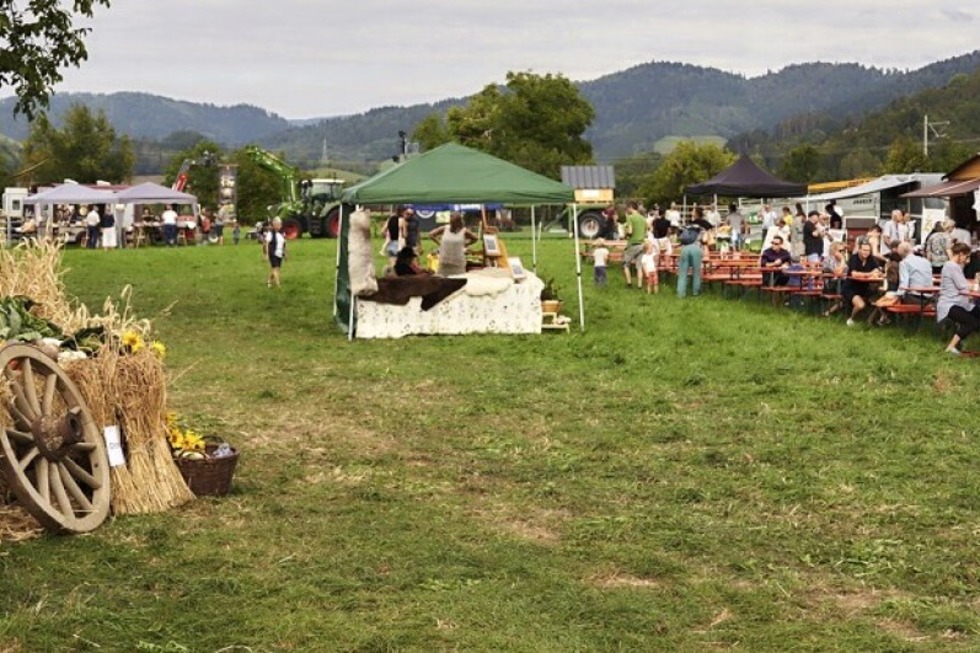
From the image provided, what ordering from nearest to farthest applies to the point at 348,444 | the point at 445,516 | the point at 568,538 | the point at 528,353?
the point at 568,538 < the point at 445,516 < the point at 348,444 < the point at 528,353

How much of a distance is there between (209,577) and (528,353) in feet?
26.9

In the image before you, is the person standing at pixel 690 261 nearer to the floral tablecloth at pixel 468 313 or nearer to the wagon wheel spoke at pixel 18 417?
the floral tablecloth at pixel 468 313

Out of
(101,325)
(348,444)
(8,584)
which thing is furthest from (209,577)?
(348,444)

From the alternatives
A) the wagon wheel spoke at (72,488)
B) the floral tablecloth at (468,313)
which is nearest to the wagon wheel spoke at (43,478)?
the wagon wheel spoke at (72,488)

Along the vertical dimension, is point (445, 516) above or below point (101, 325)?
below

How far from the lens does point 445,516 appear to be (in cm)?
705

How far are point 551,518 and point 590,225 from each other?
3394 centimetres

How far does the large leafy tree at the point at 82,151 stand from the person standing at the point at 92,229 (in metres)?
34.2

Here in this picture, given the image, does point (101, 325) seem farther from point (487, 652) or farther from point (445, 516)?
point (487, 652)

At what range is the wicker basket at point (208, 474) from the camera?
7.30 meters

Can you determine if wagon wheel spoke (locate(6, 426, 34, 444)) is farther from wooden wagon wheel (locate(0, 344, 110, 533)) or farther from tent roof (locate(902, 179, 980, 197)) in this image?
tent roof (locate(902, 179, 980, 197))

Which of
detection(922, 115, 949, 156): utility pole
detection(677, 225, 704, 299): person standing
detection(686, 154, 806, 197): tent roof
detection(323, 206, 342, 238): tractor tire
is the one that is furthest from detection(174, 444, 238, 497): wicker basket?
detection(922, 115, 949, 156): utility pole

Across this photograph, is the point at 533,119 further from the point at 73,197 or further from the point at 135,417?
the point at 135,417

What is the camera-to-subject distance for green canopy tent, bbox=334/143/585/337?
15328 mm
